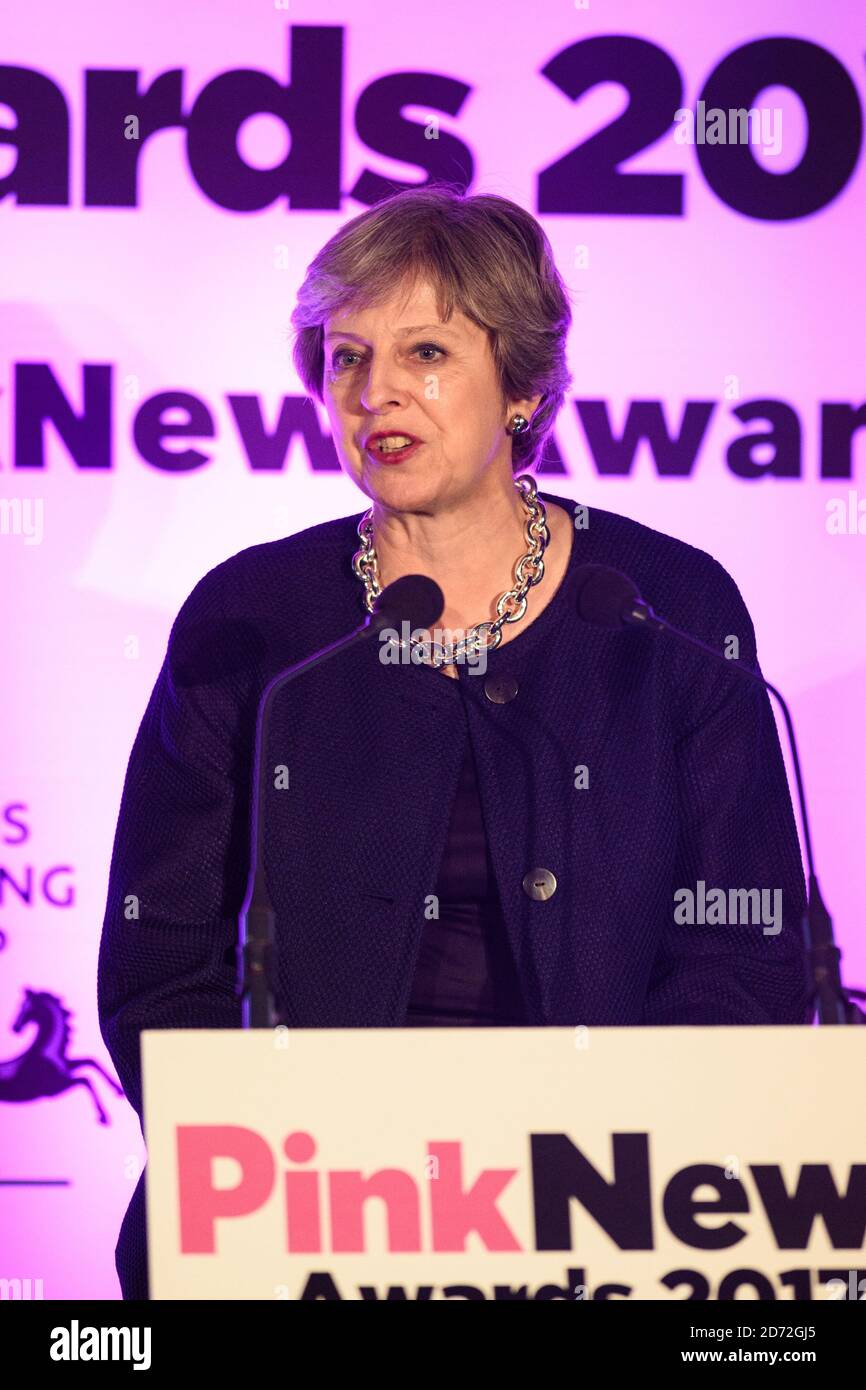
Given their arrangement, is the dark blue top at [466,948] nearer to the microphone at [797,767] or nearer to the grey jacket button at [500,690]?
the grey jacket button at [500,690]

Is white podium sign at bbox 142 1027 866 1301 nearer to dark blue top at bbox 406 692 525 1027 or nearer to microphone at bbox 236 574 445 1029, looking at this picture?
microphone at bbox 236 574 445 1029

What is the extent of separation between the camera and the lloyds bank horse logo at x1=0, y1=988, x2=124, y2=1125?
2920 millimetres

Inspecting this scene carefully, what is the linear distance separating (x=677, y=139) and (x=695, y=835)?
1.46 meters

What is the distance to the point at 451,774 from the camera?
2.05 meters

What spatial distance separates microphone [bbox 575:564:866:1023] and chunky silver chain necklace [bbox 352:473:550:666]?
41 cm

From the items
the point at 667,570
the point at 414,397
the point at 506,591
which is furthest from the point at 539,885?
the point at 414,397

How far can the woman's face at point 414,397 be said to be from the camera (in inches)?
80.0

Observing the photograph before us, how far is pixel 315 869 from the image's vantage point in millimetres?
2047

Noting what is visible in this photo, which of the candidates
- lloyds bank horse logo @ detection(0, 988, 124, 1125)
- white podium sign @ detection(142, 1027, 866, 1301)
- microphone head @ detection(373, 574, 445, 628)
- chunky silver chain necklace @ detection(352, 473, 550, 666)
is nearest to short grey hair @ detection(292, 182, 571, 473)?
chunky silver chain necklace @ detection(352, 473, 550, 666)

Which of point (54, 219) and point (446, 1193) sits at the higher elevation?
point (54, 219)

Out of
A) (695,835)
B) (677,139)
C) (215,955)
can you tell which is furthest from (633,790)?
(677,139)

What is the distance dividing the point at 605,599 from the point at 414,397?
522 mm
